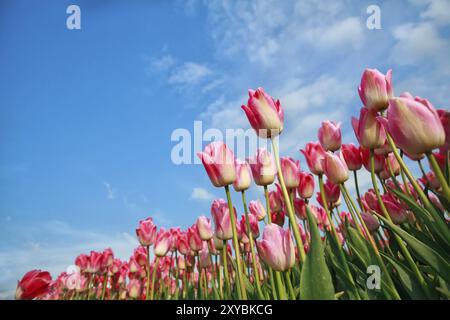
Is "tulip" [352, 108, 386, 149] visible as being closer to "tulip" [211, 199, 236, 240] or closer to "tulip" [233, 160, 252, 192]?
"tulip" [233, 160, 252, 192]

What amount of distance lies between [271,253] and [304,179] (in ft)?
3.32

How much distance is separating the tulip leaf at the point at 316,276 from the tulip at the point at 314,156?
101 centimetres

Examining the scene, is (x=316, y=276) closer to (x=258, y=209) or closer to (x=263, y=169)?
(x=263, y=169)

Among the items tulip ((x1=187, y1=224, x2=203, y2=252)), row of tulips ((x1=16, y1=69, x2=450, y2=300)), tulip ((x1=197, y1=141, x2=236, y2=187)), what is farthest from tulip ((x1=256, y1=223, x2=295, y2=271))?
tulip ((x1=187, y1=224, x2=203, y2=252))

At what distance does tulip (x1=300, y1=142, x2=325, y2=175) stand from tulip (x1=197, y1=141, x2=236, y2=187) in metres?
0.78

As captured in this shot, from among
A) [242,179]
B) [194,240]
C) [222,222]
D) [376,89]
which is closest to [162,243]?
[194,240]

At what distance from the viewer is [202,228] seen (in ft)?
7.86

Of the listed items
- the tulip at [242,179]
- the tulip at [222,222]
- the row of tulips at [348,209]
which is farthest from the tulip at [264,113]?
the tulip at [222,222]

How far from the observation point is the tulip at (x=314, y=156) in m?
2.02

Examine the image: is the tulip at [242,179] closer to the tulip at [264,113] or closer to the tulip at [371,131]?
the tulip at [264,113]

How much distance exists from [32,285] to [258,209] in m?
Answer: 1.70

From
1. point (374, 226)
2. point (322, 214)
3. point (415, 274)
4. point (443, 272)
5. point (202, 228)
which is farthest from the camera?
point (322, 214)
